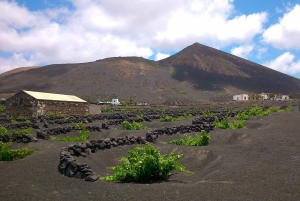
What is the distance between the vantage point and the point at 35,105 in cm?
3122

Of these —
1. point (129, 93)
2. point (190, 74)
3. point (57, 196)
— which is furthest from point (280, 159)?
point (190, 74)

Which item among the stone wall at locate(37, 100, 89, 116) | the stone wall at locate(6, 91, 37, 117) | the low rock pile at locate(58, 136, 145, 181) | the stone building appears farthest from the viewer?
the stone wall at locate(37, 100, 89, 116)

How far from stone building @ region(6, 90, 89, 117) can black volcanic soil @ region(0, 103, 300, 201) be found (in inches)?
820

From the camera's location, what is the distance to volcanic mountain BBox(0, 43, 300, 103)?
83750mm

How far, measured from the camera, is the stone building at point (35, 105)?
31303 millimetres

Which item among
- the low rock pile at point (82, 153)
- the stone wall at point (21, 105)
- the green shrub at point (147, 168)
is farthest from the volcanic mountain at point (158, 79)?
the green shrub at point (147, 168)

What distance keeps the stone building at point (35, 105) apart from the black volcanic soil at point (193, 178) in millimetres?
20829

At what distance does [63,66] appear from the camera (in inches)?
4444

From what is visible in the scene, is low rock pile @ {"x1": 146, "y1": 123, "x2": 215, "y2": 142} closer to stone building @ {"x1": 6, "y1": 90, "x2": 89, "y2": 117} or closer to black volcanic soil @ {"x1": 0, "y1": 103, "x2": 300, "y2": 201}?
black volcanic soil @ {"x1": 0, "y1": 103, "x2": 300, "y2": 201}

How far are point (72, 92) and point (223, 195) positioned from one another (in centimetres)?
7777

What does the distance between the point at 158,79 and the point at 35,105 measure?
6995 cm

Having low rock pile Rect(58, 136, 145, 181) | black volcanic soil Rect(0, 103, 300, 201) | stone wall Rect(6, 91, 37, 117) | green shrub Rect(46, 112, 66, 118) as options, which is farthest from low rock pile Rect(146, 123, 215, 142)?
stone wall Rect(6, 91, 37, 117)

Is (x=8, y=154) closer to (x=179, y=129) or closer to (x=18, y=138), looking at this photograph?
(x=18, y=138)

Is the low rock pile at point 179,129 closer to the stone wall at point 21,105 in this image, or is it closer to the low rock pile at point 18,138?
the low rock pile at point 18,138
